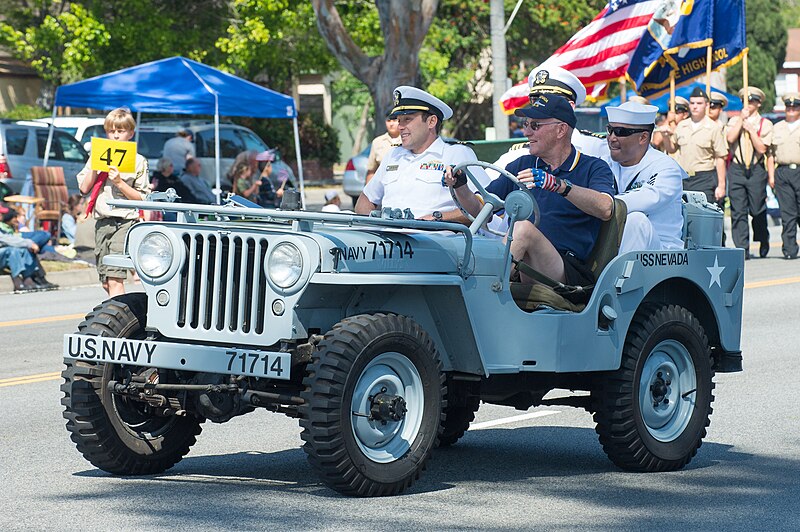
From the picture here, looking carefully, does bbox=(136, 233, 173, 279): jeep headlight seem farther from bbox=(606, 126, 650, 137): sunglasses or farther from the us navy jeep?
bbox=(606, 126, 650, 137): sunglasses

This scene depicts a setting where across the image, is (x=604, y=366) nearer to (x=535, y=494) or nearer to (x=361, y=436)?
(x=535, y=494)

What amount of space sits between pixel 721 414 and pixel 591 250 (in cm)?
223

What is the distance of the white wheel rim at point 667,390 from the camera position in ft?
23.3

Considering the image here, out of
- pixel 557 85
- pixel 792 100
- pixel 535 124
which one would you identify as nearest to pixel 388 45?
pixel 792 100

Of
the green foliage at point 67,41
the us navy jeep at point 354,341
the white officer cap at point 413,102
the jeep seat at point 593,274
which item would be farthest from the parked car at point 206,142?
the us navy jeep at point 354,341

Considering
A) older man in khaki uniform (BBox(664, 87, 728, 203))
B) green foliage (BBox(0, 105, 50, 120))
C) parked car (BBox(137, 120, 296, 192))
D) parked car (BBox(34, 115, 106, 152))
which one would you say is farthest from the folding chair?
green foliage (BBox(0, 105, 50, 120))

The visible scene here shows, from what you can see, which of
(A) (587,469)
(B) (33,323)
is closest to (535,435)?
(A) (587,469)

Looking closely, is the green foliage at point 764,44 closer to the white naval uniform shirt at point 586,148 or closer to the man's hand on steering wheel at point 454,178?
the white naval uniform shirt at point 586,148

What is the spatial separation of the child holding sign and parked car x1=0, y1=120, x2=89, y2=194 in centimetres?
1459

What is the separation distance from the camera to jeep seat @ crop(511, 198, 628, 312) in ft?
22.2

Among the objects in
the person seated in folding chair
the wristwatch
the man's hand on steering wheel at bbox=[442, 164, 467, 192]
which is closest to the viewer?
the wristwatch

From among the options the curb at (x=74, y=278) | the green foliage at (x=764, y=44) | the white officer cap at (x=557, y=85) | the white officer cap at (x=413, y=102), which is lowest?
the curb at (x=74, y=278)

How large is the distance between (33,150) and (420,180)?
1978 centimetres

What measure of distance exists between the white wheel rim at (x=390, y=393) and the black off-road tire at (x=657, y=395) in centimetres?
114
